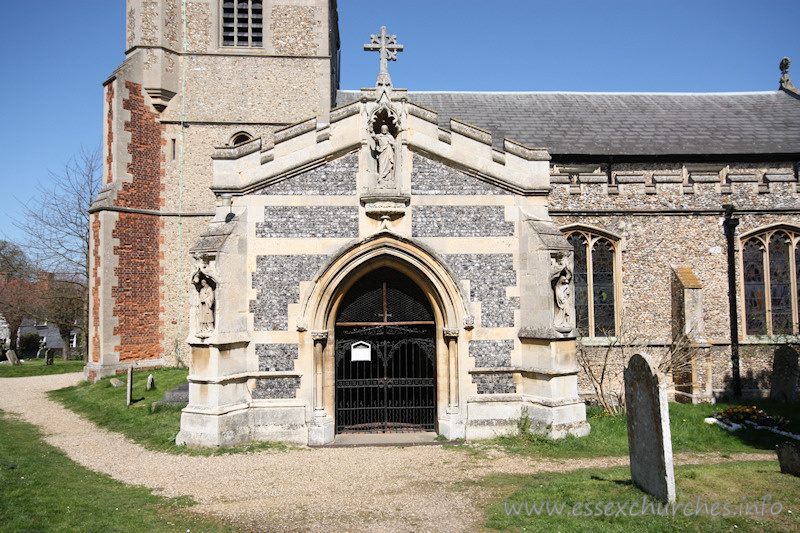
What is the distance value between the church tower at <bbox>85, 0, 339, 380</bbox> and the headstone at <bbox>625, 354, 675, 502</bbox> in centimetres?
1366

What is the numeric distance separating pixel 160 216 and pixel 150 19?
6594 mm

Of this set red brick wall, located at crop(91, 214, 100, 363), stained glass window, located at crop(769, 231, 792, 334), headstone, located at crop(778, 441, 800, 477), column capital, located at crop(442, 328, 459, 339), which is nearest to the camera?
headstone, located at crop(778, 441, 800, 477)

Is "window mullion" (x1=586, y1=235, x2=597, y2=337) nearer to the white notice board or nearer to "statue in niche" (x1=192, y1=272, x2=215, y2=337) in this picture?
the white notice board

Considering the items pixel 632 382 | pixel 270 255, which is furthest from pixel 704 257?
pixel 270 255

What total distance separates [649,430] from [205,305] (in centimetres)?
720

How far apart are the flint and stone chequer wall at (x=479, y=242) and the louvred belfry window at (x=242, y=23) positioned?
11643 mm

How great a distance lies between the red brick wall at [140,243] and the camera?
54.9ft

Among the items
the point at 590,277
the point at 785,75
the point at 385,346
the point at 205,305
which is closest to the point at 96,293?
the point at 205,305

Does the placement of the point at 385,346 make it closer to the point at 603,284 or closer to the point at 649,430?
the point at 649,430

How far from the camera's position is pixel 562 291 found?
970 centimetres

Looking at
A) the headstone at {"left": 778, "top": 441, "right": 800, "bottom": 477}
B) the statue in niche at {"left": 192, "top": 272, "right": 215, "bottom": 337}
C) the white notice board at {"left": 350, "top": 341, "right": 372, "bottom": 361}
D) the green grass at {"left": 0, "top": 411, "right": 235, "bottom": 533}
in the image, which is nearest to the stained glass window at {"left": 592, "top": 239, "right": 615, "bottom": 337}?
the white notice board at {"left": 350, "top": 341, "right": 372, "bottom": 361}

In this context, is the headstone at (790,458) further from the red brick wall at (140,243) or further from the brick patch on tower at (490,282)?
the red brick wall at (140,243)

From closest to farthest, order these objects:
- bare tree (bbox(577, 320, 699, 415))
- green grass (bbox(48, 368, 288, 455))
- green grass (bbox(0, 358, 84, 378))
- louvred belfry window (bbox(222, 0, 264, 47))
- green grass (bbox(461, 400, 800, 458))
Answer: green grass (bbox(461, 400, 800, 458)), green grass (bbox(48, 368, 288, 455)), bare tree (bbox(577, 320, 699, 415)), louvred belfry window (bbox(222, 0, 264, 47)), green grass (bbox(0, 358, 84, 378))

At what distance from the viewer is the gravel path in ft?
20.9
